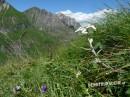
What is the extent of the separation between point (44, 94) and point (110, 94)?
747 mm

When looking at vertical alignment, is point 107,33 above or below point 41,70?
above

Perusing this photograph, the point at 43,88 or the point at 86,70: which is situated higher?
the point at 86,70

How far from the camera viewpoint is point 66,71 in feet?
15.1

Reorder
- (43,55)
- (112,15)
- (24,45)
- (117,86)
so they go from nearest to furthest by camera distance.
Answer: (117,86) → (112,15) → (43,55) → (24,45)

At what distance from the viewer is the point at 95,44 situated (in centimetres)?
478

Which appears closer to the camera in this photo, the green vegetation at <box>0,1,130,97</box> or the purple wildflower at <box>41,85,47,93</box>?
the green vegetation at <box>0,1,130,97</box>

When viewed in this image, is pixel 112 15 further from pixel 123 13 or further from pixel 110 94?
pixel 110 94

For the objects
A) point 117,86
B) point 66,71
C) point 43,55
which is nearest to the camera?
point 117,86

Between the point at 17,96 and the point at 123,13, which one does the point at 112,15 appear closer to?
the point at 123,13

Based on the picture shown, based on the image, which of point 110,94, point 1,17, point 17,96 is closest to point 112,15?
point 110,94

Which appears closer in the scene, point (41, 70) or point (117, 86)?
point (117, 86)

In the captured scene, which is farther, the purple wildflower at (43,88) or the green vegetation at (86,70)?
the purple wildflower at (43,88)

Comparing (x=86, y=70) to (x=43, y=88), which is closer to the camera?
(x=43, y=88)

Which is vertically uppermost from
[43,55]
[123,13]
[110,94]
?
[123,13]
